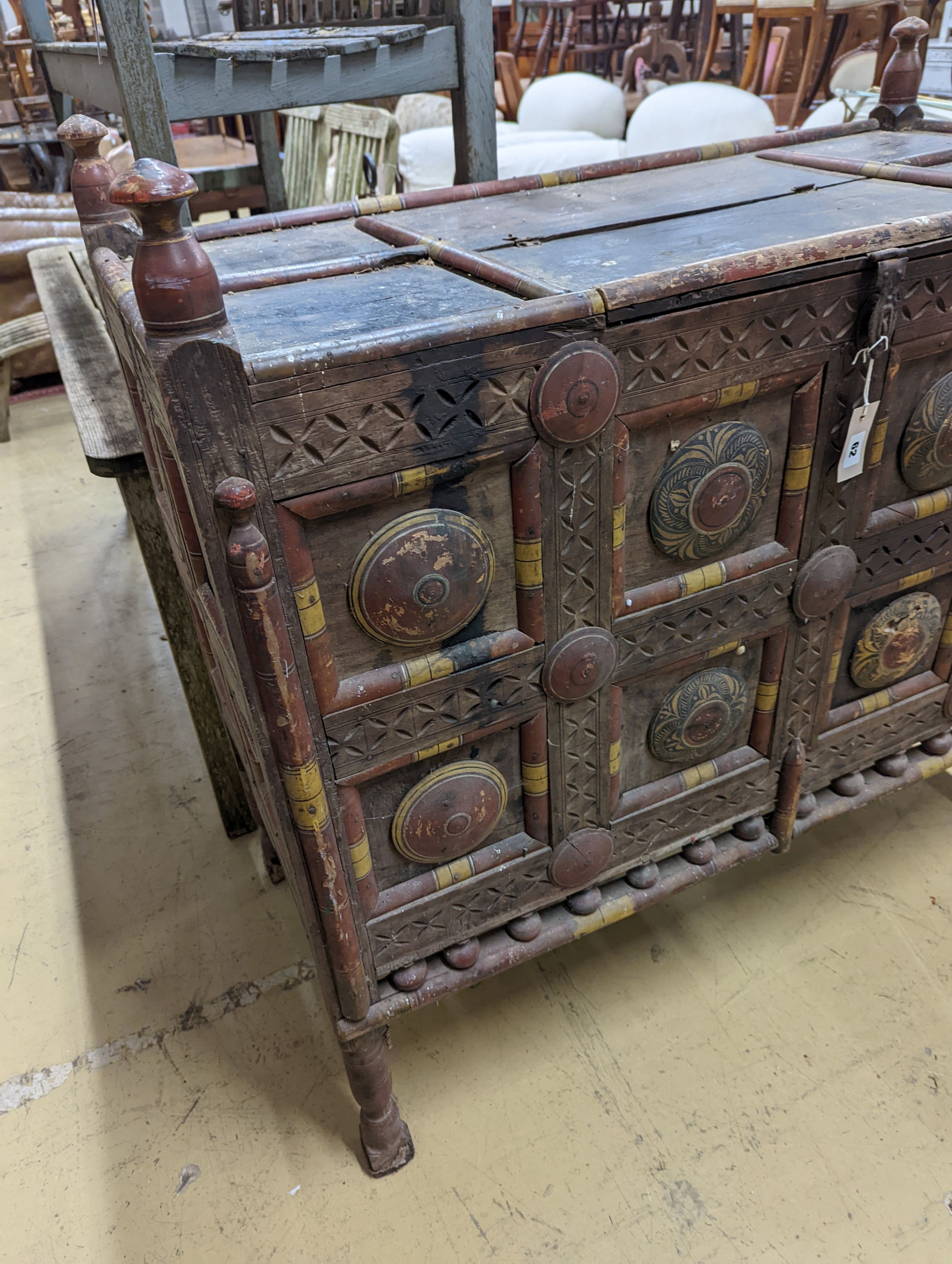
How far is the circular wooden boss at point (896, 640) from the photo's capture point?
1.46 m

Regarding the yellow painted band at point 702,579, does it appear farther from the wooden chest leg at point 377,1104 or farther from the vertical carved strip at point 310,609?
the wooden chest leg at point 377,1104

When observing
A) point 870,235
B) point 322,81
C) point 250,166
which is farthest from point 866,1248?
point 250,166

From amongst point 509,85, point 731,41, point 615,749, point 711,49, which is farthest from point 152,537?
point 731,41

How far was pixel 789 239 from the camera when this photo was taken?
3.64 ft

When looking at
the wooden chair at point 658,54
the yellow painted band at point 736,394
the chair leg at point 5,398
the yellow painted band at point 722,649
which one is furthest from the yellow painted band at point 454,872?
the wooden chair at point 658,54

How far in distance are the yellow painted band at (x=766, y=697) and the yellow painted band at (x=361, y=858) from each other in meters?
0.66

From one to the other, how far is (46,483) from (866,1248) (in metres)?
3.67

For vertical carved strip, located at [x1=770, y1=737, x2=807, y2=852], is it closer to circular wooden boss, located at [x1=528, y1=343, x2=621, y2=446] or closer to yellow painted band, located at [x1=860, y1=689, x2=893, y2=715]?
yellow painted band, located at [x1=860, y1=689, x2=893, y2=715]

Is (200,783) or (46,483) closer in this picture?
(200,783)

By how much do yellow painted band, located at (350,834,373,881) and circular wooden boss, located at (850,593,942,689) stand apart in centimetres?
87

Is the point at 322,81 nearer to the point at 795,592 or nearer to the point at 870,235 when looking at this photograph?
the point at 870,235

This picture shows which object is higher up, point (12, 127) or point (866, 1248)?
point (12, 127)

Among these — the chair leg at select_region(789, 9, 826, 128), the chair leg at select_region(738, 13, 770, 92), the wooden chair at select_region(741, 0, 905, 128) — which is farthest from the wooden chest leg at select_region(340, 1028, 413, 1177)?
the chair leg at select_region(738, 13, 770, 92)

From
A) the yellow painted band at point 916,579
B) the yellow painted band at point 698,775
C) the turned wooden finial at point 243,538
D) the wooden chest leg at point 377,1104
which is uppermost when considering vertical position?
the turned wooden finial at point 243,538
